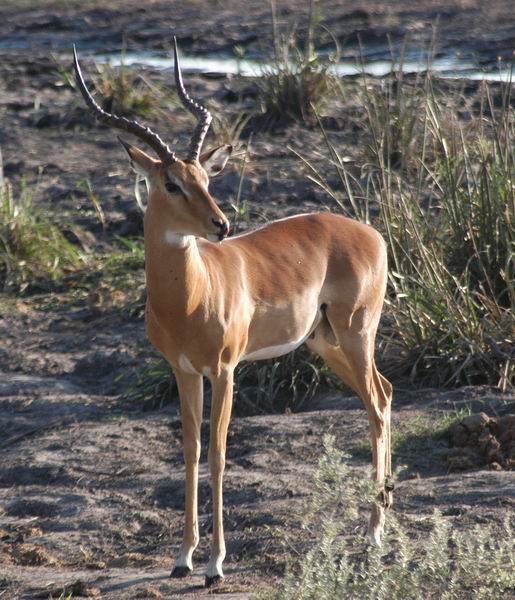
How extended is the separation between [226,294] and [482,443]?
185 cm

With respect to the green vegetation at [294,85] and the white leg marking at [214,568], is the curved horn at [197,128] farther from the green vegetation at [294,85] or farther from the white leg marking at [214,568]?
the green vegetation at [294,85]

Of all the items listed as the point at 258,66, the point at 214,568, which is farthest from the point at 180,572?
the point at 258,66

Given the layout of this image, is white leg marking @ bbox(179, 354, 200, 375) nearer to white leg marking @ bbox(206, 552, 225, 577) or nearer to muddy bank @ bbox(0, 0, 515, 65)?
white leg marking @ bbox(206, 552, 225, 577)

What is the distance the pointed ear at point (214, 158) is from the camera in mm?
5855

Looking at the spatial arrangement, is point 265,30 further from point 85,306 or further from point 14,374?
point 14,374

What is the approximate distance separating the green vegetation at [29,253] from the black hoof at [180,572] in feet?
15.0

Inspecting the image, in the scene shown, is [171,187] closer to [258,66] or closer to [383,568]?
[383,568]

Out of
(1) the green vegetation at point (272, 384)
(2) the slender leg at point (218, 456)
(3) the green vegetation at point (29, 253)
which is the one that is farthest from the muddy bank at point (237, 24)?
(2) the slender leg at point (218, 456)

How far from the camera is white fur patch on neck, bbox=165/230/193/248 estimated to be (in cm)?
551

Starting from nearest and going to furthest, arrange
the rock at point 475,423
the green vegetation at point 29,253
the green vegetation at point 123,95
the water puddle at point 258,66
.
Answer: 1. the rock at point 475,423
2. the green vegetation at point 29,253
3. the green vegetation at point 123,95
4. the water puddle at point 258,66

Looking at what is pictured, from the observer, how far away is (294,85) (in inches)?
487

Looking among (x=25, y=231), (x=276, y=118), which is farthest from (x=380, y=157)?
(x=276, y=118)

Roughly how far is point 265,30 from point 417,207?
11.1m

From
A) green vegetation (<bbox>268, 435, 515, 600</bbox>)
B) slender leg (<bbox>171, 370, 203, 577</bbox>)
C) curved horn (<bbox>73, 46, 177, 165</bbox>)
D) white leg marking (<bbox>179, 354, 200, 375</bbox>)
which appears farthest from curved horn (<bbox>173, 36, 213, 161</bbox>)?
green vegetation (<bbox>268, 435, 515, 600</bbox>)
